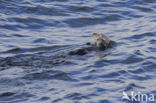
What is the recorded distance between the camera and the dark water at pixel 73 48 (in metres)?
7.42

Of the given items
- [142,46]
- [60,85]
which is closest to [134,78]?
[60,85]

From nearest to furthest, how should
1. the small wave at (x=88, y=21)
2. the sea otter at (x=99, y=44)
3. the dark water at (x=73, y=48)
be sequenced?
the dark water at (x=73, y=48) → the sea otter at (x=99, y=44) → the small wave at (x=88, y=21)

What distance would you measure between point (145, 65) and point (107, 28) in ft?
10.6

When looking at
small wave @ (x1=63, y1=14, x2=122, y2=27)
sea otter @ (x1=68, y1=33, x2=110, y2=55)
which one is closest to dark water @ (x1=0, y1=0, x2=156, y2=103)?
small wave @ (x1=63, y1=14, x2=122, y2=27)

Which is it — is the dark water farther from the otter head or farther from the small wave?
the otter head

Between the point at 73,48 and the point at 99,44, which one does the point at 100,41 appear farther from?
Answer: the point at 73,48

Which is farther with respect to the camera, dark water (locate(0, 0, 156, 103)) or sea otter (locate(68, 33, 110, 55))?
sea otter (locate(68, 33, 110, 55))

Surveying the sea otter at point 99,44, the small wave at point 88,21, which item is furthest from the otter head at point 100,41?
the small wave at point 88,21

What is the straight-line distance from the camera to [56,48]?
1009 centimetres

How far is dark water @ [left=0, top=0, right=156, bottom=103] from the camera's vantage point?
→ 24.3ft

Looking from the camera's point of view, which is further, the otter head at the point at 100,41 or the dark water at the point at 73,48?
the otter head at the point at 100,41

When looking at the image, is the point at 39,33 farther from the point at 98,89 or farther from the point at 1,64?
the point at 98,89

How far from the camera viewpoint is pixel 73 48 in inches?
396

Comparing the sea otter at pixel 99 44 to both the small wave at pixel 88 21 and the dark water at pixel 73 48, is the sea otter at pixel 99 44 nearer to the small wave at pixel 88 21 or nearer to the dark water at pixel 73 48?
the dark water at pixel 73 48
